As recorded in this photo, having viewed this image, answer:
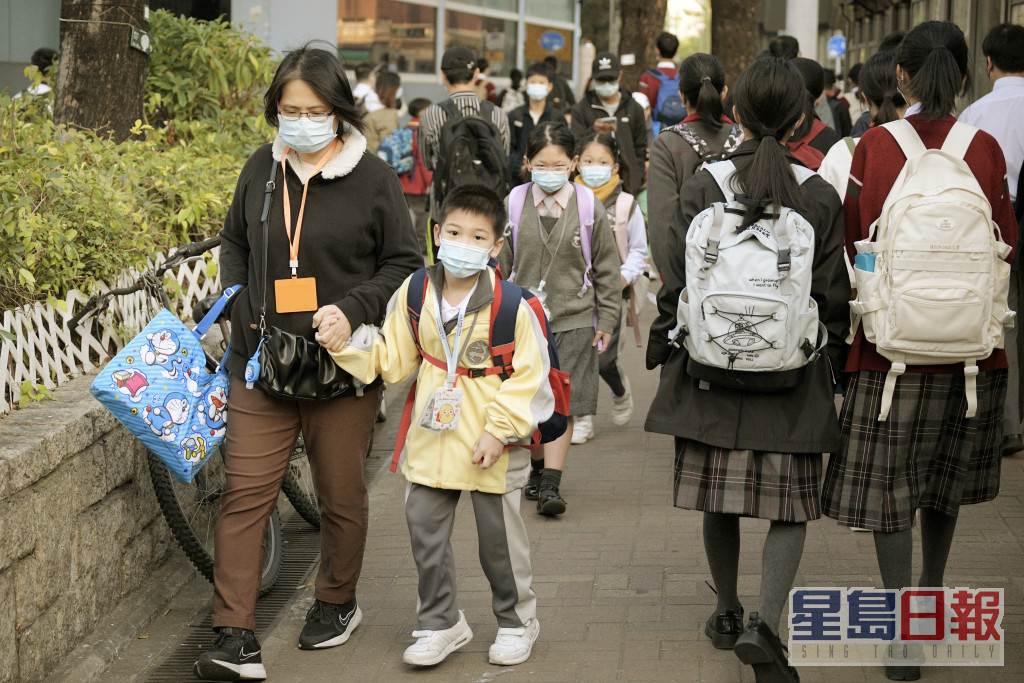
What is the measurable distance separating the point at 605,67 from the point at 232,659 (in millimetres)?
7756

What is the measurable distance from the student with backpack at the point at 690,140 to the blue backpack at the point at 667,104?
252 centimetres

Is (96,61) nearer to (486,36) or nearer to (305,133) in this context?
(305,133)

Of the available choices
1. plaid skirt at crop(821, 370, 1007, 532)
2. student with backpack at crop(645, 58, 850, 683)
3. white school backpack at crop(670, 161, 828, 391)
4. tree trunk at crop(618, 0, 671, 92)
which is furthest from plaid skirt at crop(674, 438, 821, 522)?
tree trunk at crop(618, 0, 671, 92)

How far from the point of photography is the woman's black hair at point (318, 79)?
4117 millimetres

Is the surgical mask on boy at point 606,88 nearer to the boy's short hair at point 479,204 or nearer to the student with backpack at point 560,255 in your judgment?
the student with backpack at point 560,255

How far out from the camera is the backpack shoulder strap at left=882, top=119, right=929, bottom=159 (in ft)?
12.8

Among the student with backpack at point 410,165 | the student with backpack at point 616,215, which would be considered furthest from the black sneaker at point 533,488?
the student with backpack at point 410,165

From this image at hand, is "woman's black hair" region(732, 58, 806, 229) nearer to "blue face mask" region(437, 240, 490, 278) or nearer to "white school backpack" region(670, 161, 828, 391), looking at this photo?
"white school backpack" region(670, 161, 828, 391)

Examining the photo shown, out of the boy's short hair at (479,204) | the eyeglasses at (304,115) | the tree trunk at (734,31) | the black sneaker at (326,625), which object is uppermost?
the tree trunk at (734,31)

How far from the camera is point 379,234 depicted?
4.30 metres

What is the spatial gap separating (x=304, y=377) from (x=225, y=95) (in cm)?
545

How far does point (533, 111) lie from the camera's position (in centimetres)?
1142

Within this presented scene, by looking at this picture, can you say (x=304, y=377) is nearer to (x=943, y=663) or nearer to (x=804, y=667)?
(x=804, y=667)

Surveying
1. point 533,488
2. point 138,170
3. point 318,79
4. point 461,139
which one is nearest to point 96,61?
point 138,170
